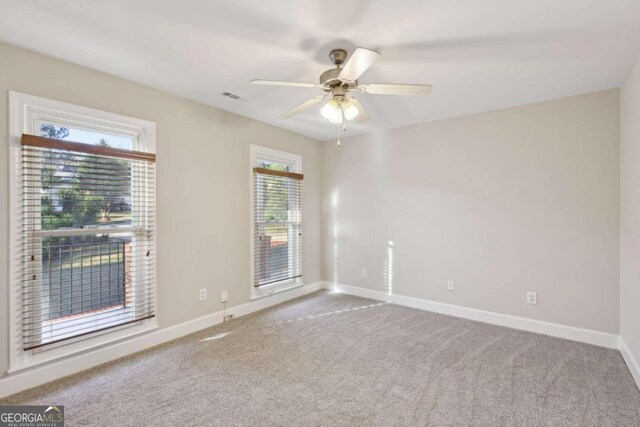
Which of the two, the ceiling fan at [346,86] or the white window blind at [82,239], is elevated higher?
the ceiling fan at [346,86]

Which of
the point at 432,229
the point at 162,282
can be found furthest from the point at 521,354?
the point at 162,282

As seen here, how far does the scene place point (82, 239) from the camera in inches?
97.0

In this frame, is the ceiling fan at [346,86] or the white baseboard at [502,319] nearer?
the ceiling fan at [346,86]

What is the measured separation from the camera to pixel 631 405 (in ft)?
6.55

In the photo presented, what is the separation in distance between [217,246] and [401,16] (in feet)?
9.20

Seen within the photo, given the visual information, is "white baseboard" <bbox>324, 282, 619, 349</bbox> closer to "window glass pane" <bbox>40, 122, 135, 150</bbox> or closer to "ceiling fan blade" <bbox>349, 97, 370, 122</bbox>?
"ceiling fan blade" <bbox>349, 97, 370, 122</bbox>

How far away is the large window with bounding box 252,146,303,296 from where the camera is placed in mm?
3908

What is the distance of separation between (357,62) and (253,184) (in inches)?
94.1

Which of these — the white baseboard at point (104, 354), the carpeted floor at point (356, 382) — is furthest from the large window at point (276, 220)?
the carpeted floor at point (356, 382)

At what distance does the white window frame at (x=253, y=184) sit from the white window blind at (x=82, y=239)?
1.19 meters

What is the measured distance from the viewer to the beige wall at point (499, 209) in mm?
2895

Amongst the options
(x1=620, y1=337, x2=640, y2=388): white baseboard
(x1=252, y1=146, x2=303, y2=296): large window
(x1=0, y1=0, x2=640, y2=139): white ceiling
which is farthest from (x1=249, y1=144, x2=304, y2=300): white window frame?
(x1=620, y1=337, x2=640, y2=388): white baseboard

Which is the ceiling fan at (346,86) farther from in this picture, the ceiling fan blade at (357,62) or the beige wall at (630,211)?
the beige wall at (630,211)

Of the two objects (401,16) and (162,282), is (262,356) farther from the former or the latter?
(401,16)
